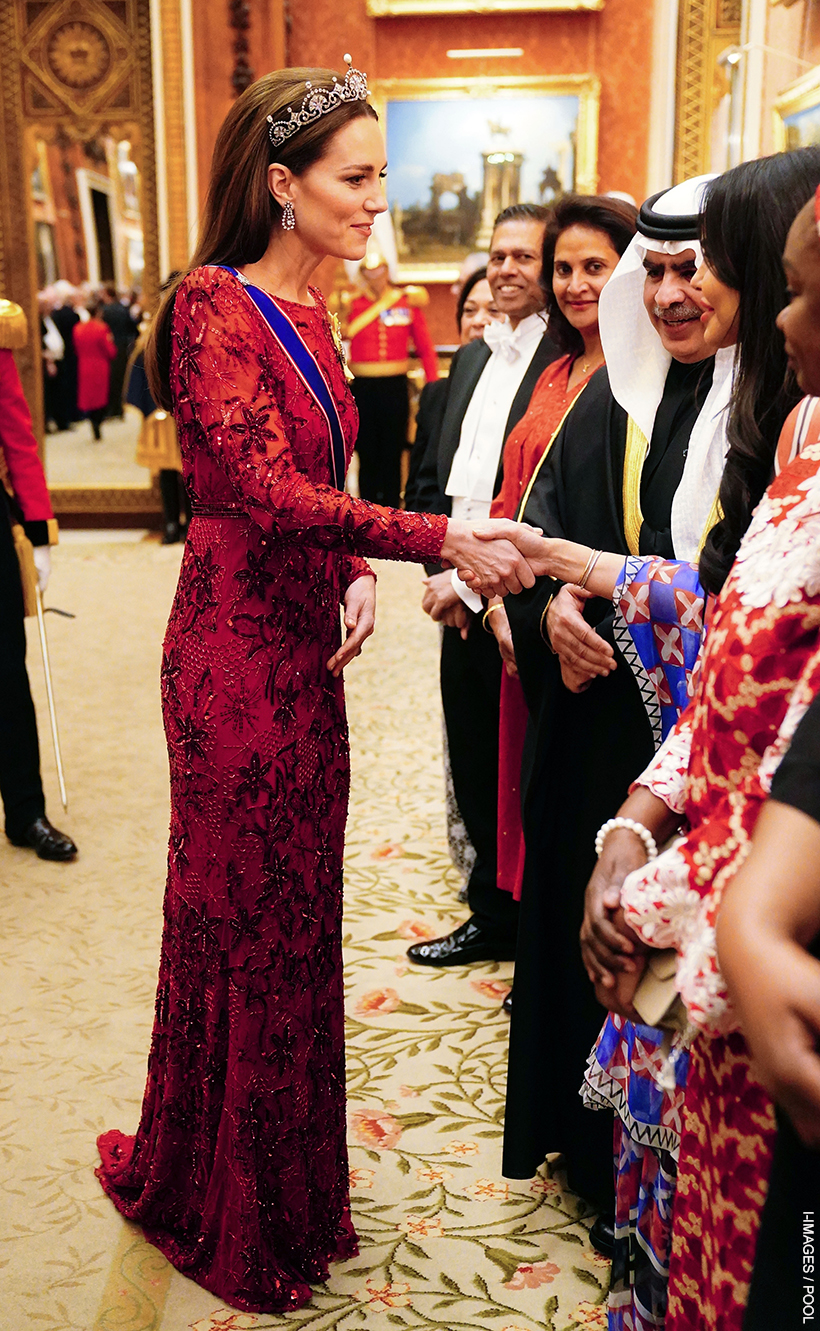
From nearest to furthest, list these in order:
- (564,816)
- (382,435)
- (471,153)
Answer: (564,816)
(382,435)
(471,153)

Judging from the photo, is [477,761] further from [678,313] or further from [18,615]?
[678,313]

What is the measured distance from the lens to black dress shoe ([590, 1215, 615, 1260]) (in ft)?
7.99

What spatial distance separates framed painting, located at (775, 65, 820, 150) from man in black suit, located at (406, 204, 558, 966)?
11.2 ft

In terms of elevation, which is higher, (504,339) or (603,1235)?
(504,339)

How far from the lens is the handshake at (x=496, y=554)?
7.00ft

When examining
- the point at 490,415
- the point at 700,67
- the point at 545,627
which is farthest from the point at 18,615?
the point at 700,67

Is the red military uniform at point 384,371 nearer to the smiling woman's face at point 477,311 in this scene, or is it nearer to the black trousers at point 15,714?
the smiling woman's face at point 477,311

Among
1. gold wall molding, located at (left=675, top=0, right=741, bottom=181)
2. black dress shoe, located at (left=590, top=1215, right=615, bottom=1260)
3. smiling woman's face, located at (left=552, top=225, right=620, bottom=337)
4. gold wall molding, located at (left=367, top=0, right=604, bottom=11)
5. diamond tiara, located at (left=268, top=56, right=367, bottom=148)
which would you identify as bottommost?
black dress shoe, located at (left=590, top=1215, right=615, bottom=1260)

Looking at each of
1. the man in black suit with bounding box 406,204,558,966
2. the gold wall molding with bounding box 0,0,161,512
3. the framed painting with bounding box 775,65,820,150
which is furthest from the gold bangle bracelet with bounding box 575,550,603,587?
the gold wall molding with bounding box 0,0,161,512

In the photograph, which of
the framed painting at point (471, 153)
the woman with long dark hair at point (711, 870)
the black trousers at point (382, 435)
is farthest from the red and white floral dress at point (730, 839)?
the framed painting at point (471, 153)

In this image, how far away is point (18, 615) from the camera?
437 cm

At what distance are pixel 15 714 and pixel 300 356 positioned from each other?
267 centimetres

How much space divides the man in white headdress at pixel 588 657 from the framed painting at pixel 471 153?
9.37 meters

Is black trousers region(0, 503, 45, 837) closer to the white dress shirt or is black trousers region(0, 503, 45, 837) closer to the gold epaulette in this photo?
the gold epaulette
